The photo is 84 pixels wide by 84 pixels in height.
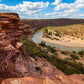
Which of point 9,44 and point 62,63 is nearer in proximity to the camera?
point 9,44

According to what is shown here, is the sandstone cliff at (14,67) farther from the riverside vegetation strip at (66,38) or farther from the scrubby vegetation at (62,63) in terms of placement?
the riverside vegetation strip at (66,38)

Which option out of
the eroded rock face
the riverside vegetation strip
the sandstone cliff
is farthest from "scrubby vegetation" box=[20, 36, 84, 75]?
the riverside vegetation strip

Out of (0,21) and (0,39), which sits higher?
(0,21)

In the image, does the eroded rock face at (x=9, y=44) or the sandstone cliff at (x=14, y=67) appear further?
the eroded rock face at (x=9, y=44)

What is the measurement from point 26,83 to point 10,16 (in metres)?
8.16

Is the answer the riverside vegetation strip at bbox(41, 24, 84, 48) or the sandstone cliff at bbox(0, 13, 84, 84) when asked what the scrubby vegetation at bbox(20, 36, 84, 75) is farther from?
the riverside vegetation strip at bbox(41, 24, 84, 48)

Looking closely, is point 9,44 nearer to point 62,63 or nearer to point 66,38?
point 62,63

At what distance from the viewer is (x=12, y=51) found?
29.2 feet

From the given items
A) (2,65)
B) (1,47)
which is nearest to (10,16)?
(1,47)

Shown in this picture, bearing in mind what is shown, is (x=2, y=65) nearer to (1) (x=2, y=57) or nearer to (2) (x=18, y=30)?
(1) (x=2, y=57)

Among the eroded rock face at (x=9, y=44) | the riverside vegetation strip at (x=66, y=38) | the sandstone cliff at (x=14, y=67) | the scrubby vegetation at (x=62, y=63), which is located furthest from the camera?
the riverside vegetation strip at (x=66, y=38)

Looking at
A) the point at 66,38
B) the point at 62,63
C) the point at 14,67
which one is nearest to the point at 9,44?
the point at 14,67

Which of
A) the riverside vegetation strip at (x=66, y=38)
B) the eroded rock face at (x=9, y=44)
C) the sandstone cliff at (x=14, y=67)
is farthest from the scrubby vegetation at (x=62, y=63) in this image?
the riverside vegetation strip at (x=66, y=38)

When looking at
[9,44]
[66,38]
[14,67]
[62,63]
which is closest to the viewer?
[14,67]
